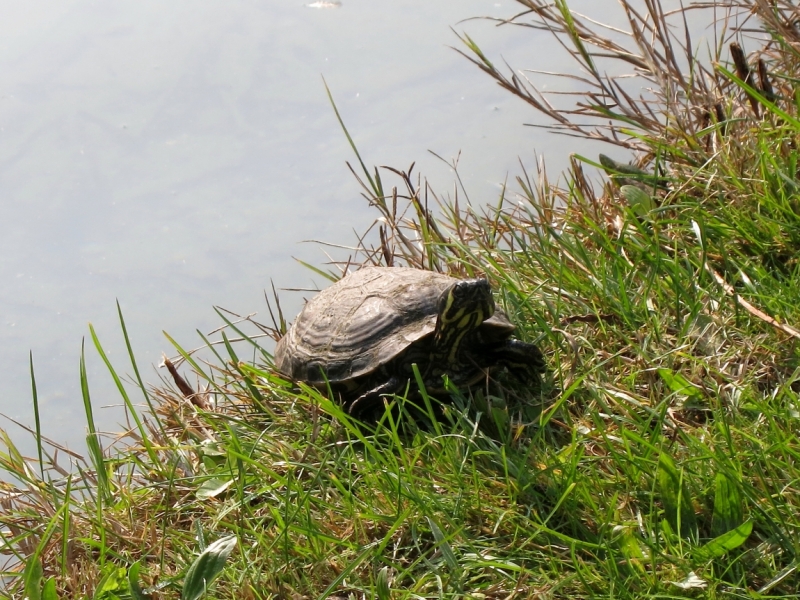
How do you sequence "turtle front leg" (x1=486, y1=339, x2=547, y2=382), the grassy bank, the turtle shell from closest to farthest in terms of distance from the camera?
the grassy bank, "turtle front leg" (x1=486, y1=339, x2=547, y2=382), the turtle shell

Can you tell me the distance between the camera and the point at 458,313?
228cm

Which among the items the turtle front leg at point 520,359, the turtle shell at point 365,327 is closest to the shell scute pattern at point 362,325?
the turtle shell at point 365,327

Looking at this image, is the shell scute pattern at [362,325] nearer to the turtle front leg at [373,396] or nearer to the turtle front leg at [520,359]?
the turtle front leg at [373,396]

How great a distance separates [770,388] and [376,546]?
1.06 metres

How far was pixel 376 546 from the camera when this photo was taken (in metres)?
1.85

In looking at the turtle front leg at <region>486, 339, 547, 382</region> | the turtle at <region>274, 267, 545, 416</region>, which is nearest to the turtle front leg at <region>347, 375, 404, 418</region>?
the turtle at <region>274, 267, 545, 416</region>

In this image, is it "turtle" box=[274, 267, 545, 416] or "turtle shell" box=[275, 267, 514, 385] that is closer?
"turtle" box=[274, 267, 545, 416]

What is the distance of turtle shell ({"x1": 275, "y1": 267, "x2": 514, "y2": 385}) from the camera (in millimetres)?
2414

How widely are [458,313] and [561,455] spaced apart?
1.66ft

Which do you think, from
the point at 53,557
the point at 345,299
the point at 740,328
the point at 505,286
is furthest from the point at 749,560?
the point at 53,557

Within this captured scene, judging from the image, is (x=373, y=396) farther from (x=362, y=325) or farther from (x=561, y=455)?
(x=561, y=455)

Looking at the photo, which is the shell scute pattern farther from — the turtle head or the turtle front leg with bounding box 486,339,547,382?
the turtle front leg with bounding box 486,339,547,382

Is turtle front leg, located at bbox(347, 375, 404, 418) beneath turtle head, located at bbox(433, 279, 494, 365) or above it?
beneath

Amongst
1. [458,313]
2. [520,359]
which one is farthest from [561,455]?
[458,313]
